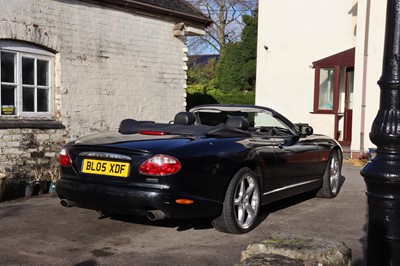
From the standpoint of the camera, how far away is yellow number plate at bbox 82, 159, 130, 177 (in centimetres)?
523

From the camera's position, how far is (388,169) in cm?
307

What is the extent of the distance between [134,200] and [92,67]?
217 inches

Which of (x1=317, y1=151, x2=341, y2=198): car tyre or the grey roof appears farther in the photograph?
the grey roof

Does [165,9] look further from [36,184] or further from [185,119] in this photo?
[185,119]

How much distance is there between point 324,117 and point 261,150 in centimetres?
1093

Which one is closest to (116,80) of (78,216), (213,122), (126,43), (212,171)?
(126,43)

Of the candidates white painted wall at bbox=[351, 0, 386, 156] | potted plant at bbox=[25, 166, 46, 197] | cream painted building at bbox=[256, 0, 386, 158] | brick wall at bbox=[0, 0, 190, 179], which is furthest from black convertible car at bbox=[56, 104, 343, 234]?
cream painted building at bbox=[256, 0, 386, 158]

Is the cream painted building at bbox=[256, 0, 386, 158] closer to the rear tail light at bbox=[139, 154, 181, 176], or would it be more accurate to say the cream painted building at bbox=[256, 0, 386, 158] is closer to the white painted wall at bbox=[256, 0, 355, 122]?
the white painted wall at bbox=[256, 0, 355, 122]

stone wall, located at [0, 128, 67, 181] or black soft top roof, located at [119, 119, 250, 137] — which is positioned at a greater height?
black soft top roof, located at [119, 119, 250, 137]

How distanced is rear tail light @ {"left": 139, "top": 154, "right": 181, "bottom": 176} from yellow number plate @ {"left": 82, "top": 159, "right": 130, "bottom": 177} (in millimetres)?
259

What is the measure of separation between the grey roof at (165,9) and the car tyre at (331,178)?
17.0 ft

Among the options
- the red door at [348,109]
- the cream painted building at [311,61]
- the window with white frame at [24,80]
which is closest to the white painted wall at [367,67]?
the cream painted building at [311,61]

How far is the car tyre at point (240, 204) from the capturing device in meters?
5.52

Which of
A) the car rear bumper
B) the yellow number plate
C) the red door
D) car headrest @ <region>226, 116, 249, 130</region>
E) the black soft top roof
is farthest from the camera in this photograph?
the red door
